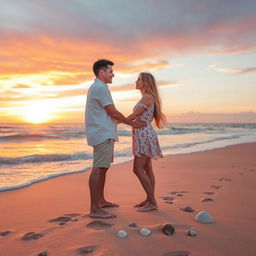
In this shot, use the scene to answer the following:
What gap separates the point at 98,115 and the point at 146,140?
2.67 ft

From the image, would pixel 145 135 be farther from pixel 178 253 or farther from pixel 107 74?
pixel 178 253

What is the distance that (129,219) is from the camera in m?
3.49

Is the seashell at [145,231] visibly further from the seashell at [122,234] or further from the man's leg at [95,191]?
the man's leg at [95,191]

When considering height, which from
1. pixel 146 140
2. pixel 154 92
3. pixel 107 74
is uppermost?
pixel 107 74

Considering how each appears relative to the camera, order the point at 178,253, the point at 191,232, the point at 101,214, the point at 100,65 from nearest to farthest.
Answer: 1. the point at 178,253
2. the point at 191,232
3. the point at 101,214
4. the point at 100,65

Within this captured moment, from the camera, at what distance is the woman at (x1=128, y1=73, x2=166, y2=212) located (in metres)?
4.06

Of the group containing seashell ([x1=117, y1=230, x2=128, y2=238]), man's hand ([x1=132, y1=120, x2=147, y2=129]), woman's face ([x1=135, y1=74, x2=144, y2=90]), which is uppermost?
woman's face ([x1=135, y1=74, x2=144, y2=90])

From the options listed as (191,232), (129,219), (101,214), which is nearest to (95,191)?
(101,214)

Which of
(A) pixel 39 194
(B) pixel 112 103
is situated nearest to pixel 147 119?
(B) pixel 112 103

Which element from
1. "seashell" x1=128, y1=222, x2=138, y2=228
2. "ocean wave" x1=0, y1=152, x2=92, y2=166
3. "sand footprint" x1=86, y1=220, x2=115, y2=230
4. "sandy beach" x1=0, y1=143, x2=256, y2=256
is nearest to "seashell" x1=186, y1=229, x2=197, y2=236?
"sandy beach" x1=0, y1=143, x2=256, y2=256

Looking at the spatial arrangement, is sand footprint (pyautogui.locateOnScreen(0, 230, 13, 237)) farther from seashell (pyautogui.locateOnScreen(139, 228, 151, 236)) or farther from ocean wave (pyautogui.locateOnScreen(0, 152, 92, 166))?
ocean wave (pyautogui.locateOnScreen(0, 152, 92, 166))

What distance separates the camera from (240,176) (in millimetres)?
6266

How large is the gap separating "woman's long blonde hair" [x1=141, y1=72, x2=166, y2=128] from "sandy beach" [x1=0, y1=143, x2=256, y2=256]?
1258mm

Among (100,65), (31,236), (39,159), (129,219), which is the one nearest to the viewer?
(31,236)
